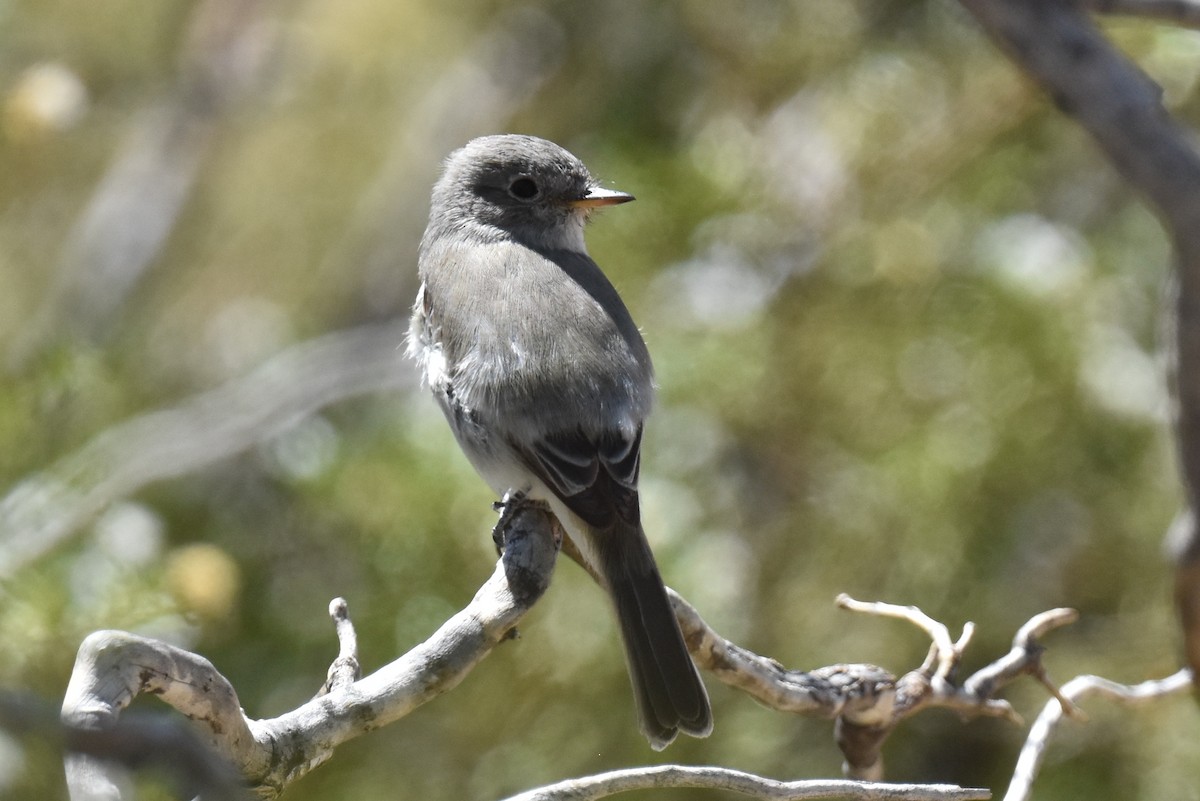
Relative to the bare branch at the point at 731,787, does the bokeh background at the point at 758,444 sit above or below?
above

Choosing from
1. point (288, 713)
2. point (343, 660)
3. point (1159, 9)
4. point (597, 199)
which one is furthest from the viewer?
point (597, 199)

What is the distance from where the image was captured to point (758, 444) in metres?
4.34

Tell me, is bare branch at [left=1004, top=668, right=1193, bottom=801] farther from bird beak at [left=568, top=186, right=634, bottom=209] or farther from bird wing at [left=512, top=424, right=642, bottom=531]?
bird beak at [left=568, top=186, right=634, bottom=209]

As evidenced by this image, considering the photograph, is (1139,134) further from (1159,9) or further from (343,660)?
(343,660)

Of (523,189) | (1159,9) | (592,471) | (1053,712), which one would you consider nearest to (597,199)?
(523,189)

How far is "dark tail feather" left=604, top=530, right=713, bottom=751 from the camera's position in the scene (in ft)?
7.95

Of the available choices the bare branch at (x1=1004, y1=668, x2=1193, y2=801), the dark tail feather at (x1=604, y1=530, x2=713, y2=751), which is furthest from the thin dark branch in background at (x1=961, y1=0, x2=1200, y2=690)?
the dark tail feather at (x1=604, y1=530, x2=713, y2=751)

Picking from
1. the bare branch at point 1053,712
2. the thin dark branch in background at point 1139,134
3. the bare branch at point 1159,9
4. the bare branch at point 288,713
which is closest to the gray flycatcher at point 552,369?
the bare branch at point 288,713

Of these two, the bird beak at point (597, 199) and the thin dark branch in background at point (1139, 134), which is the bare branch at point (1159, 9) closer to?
the thin dark branch in background at point (1139, 134)

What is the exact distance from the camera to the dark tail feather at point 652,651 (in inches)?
95.3

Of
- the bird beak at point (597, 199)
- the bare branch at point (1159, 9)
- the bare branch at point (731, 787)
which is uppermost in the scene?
the bird beak at point (597, 199)

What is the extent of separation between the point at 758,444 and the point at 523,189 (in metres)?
1.31

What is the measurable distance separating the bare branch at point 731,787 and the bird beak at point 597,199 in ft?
5.78

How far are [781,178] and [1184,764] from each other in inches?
82.1
